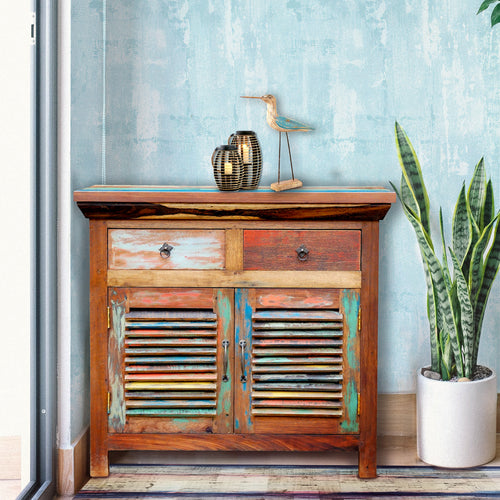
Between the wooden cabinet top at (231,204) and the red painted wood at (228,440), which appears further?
the red painted wood at (228,440)

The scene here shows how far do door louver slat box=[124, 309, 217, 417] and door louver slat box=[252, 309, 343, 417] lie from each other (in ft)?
0.58

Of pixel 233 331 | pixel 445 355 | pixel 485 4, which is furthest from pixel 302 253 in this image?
pixel 485 4

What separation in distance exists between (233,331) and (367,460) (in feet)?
2.32

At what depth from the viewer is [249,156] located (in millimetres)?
2348

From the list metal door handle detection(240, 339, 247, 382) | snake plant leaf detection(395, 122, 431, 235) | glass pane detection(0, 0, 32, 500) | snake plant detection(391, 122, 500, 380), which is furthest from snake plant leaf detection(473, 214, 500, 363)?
glass pane detection(0, 0, 32, 500)

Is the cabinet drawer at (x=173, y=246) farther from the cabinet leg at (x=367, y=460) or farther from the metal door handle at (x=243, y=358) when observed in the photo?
the cabinet leg at (x=367, y=460)

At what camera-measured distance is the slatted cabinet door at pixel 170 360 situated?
2.28 meters

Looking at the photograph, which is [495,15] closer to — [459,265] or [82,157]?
[459,265]

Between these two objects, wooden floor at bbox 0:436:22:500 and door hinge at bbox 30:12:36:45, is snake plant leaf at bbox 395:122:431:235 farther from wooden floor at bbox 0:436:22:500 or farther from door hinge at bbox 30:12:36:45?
wooden floor at bbox 0:436:22:500

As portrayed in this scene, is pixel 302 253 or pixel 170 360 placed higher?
pixel 302 253

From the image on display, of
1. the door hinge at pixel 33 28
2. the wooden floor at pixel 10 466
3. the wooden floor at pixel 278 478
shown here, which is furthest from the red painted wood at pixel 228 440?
the door hinge at pixel 33 28

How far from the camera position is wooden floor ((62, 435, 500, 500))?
87.7 inches

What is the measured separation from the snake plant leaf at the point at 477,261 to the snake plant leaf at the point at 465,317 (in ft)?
0.29

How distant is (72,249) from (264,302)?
0.74 metres
